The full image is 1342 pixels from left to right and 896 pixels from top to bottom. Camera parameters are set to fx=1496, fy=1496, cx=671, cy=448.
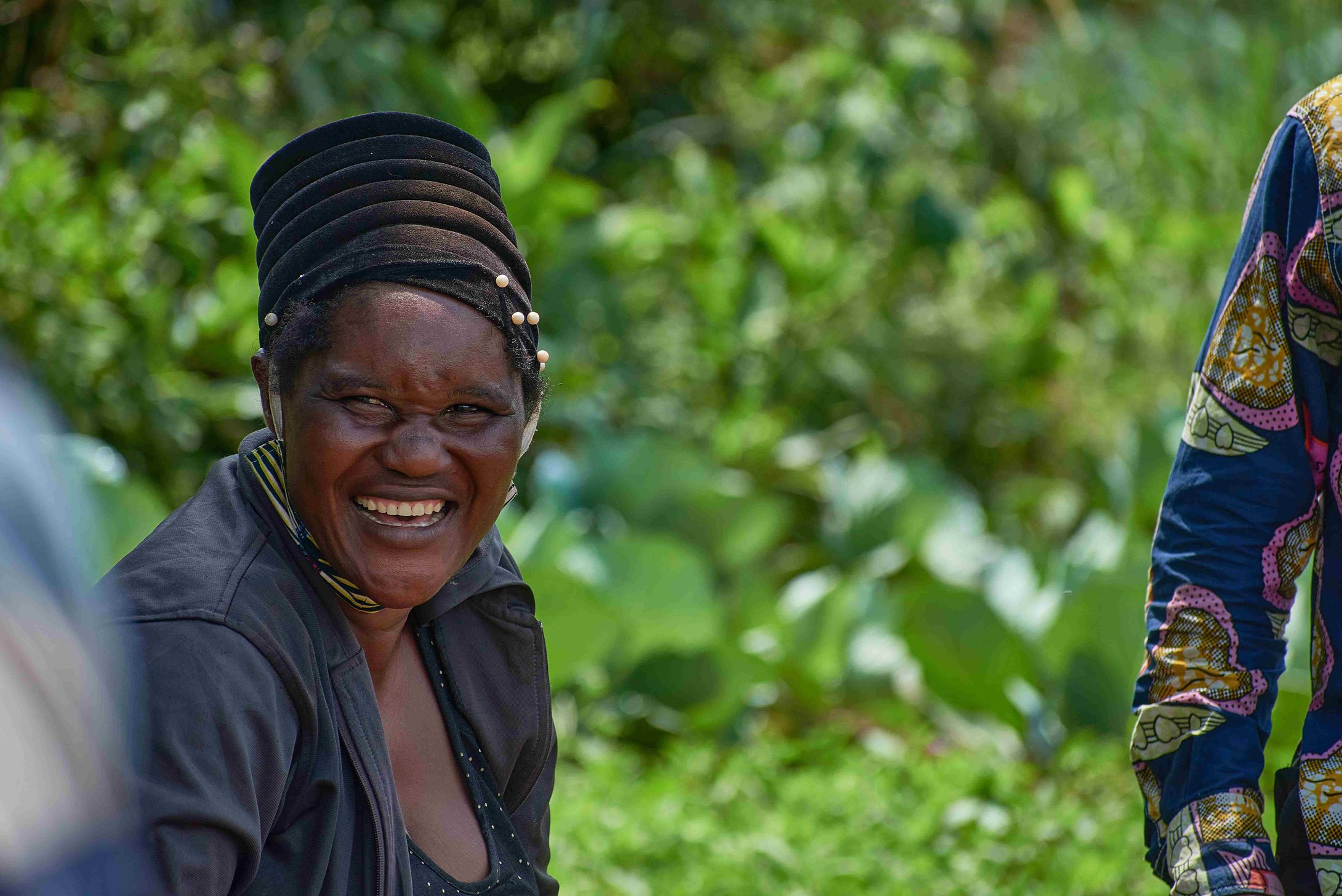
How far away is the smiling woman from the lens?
1.28 meters

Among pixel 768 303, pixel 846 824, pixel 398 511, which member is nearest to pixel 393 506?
pixel 398 511

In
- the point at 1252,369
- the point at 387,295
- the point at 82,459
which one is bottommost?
the point at 1252,369

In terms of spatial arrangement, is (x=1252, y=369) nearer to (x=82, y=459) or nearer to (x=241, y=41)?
(x=82, y=459)

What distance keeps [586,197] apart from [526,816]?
3.70m

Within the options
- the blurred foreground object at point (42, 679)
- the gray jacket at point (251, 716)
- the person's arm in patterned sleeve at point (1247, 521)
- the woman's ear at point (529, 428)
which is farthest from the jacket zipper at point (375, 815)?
the person's arm in patterned sleeve at point (1247, 521)

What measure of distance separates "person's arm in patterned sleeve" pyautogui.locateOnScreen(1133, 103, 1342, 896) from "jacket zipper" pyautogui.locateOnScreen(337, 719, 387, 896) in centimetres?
79

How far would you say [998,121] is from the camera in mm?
6965

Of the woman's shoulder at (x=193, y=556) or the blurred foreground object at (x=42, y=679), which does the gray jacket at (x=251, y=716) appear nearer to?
the woman's shoulder at (x=193, y=556)

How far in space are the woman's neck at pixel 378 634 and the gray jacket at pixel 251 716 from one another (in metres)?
0.07

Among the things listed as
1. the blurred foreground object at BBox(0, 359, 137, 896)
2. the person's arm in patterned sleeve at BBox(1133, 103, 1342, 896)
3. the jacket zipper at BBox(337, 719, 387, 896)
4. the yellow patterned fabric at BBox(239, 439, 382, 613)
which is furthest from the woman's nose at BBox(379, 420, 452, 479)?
the person's arm in patterned sleeve at BBox(1133, 103, 1342, 896)

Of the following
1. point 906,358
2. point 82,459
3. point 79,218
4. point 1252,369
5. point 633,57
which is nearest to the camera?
point 1252,369

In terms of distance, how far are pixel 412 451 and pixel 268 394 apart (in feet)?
0.58

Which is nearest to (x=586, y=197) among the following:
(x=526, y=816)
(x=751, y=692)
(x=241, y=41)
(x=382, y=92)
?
(x=382, y=92)

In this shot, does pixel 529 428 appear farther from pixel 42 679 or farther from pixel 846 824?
pixel 846 824
